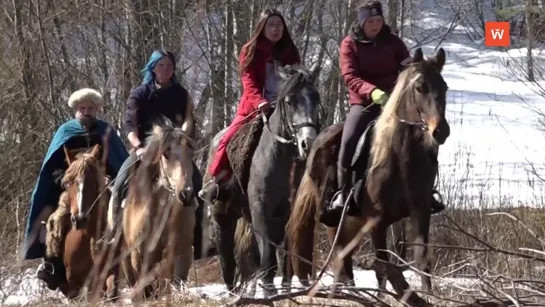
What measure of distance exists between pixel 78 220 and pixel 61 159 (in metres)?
0.98

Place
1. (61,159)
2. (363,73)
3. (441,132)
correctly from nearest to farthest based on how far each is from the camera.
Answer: (441,132), (363,73), (61,159)

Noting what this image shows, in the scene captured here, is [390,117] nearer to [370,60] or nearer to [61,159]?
[370,60]

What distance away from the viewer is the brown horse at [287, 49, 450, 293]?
8.05 meters

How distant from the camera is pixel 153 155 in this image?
27.8 ft

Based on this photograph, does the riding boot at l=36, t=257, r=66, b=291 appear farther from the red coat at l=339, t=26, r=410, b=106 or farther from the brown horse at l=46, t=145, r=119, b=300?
the red coat at l=339, t=26, r=410, b=106

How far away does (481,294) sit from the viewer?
4504 mm

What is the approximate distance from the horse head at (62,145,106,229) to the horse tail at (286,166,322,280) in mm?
1800

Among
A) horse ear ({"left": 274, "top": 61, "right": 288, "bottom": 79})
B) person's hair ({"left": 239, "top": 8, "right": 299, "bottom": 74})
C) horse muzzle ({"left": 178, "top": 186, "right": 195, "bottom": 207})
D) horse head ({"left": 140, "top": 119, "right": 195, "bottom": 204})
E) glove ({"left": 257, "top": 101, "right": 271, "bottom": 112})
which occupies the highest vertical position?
person's hair ({"left": 239, "top": 8, "right": 299, "bottom": 74})

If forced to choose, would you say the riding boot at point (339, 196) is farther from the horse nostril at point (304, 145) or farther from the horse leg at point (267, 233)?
the horse nostril at point (304, 145)

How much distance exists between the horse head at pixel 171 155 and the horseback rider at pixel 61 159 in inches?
64.0

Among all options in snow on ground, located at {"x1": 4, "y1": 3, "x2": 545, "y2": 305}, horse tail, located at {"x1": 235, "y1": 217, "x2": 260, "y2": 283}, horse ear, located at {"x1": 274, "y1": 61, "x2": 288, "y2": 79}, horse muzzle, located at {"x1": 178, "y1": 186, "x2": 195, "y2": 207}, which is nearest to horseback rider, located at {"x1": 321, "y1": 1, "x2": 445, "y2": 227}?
horse ear, located at {"x1": 274, "y1": 61, "x2": 288, "y2": 79}

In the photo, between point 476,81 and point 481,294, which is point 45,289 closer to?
point 481,294

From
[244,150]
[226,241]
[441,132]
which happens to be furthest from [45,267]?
[441,132]

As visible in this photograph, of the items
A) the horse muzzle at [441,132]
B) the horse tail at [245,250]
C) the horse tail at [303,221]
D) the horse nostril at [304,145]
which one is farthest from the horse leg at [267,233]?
the horse muzzle at [441,132]
